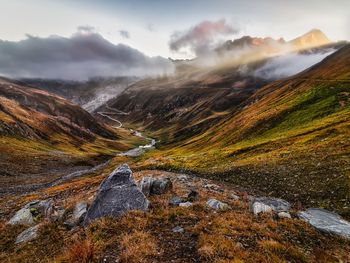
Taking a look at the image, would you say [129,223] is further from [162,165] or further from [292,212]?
[162,165]

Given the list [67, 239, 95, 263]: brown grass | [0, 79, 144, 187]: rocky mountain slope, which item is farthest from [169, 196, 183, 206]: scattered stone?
[0, 79, 144, 187]: rocky mountain slope

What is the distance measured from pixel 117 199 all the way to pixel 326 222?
1401cm

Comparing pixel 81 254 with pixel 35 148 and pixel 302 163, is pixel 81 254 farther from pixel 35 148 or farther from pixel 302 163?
pixel 35 148

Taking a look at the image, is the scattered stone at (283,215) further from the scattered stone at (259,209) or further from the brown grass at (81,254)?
the brown grass at (81,254)

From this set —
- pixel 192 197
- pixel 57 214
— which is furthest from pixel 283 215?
pixel 57 214

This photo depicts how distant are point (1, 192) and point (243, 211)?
68405mm

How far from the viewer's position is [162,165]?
2569 inches

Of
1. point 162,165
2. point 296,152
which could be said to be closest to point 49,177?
point 162,165

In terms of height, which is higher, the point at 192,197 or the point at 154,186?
the point at 154,186

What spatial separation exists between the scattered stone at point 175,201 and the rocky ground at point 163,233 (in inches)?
1.2

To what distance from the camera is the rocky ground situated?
1309cm

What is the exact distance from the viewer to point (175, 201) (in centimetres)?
2194

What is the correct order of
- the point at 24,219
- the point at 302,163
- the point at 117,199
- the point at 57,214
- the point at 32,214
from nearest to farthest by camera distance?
the point at 117,199, the point at 57,214, the point at 24,219, the point at 32,214, the point at 302,163

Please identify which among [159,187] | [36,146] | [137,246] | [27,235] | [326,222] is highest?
[137,246]
